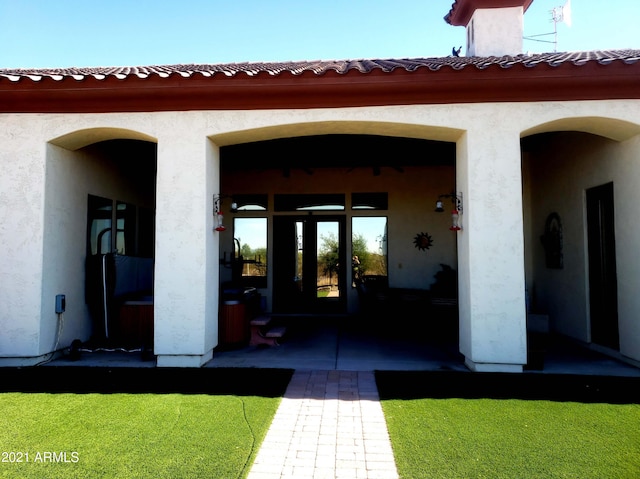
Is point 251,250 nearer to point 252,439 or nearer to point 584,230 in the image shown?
point 252,439

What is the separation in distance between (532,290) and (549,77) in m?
5.04

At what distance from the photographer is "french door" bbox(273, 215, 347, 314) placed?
9.61 metres

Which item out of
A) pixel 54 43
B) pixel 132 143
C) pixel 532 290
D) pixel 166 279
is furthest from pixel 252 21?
pixel 532 290

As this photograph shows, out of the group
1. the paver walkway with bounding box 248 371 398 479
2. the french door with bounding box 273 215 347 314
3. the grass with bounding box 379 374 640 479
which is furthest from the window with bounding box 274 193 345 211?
the grass with bounding box 379 374 640 479

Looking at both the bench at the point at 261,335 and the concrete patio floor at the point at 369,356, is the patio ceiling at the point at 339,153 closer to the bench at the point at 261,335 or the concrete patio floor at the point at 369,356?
the bench at the point at 261,335

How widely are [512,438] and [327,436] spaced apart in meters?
1.52

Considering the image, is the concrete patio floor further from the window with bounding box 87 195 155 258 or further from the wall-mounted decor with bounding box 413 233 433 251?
the wall-mounted decor with bounding box 413 233 433 251

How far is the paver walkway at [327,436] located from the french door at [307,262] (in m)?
5.07

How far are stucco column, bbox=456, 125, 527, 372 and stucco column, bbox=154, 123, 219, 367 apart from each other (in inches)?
136

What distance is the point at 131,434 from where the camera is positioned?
10.5 ft

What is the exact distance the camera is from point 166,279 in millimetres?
5047

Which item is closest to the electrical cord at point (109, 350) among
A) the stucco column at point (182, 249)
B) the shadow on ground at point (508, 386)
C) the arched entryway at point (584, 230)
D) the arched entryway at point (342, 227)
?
the stucco column at point (182, 249)

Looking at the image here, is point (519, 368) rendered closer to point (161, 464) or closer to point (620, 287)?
point (620, 287)

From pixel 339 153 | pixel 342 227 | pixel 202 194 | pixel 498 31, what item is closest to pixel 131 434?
pixel 202 194
